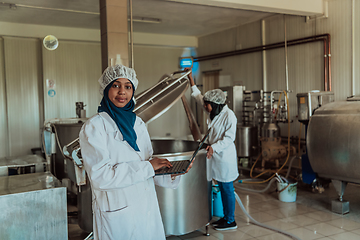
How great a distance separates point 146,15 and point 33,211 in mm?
5394

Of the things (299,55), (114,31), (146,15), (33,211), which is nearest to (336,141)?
(299,55)

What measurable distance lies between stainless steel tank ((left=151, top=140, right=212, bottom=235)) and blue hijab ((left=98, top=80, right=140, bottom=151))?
50.1 inches

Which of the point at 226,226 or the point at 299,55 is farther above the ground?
the point at 299,55

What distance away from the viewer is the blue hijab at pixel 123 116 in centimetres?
180

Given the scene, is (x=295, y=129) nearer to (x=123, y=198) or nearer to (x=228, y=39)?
(x=228, y=39)

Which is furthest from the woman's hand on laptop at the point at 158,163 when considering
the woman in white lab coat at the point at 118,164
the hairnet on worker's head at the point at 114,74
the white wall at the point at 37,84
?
the white wall at the point at 37,84

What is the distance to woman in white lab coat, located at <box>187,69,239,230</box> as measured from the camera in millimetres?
3639

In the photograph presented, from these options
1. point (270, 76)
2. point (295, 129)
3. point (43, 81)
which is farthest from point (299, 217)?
point (43, 81)

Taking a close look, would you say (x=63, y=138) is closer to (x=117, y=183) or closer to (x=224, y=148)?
(x=224, y=148)

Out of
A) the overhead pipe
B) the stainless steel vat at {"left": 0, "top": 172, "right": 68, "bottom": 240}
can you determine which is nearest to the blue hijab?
the stainless steel vat at {"left": 0, "top": 172, "right": 68, "bottom": 240}

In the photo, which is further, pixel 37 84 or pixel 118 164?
pixel 37 84

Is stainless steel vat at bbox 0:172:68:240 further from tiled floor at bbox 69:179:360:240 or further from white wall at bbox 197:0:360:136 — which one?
white wall at bbox 197:0:360:136

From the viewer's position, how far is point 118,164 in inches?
67.8

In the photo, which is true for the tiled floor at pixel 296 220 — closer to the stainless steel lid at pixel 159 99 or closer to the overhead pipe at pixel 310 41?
the stainless steel lid at pixel 159 99
